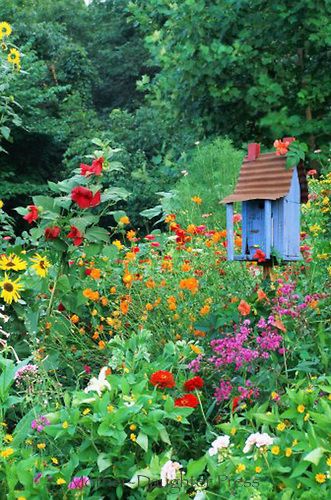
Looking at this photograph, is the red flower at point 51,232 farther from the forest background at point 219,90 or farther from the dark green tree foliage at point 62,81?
the dark green tree foliage at point 62,81

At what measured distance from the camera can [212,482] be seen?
2016mm

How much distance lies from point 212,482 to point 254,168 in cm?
163

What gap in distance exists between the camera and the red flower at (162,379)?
2.42 m

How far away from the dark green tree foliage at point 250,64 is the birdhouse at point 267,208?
5147 millimetres

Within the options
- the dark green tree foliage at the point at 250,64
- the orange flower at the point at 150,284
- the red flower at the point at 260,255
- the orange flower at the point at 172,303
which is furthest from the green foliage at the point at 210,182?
the red flower at the point at 260,255

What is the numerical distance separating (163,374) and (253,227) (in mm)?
1020

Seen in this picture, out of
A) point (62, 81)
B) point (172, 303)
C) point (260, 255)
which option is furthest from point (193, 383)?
point (62, 81)

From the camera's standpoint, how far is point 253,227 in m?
3.23

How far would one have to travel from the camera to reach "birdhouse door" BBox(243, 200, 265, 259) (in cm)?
319

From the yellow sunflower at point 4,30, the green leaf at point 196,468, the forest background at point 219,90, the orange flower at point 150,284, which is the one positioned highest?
the forest background at point 219,90

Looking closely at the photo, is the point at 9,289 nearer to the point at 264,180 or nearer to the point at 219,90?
the point at 264,180

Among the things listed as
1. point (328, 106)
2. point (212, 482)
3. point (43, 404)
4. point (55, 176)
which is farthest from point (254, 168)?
point (55, 176)

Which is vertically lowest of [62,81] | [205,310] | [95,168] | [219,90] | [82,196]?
[205,310]

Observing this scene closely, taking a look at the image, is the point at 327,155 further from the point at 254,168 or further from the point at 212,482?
the point at 212,482
